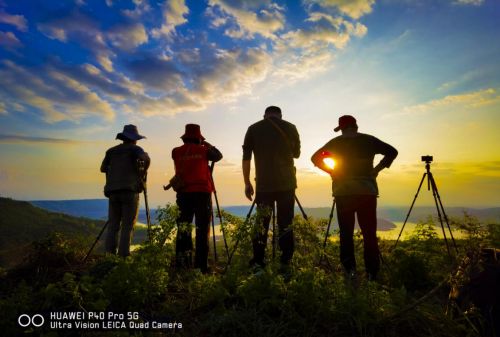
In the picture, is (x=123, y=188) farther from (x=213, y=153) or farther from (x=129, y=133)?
(x=213, y=153)

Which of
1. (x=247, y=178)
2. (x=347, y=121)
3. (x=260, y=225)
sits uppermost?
(x=347, y=121)

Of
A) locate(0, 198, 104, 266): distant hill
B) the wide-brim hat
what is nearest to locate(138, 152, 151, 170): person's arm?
the wide-brim hat

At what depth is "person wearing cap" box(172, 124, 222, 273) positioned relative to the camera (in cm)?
749

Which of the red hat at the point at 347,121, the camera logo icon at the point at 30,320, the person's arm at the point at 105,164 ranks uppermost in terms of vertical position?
the red hat at the point at 347,121

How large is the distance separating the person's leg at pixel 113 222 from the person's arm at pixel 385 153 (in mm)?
6328

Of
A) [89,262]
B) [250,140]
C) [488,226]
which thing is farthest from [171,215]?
[488,226]

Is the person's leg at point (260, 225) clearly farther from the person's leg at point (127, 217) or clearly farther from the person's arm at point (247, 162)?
the person's leg at point (127, 217)

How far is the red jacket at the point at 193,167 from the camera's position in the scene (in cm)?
761

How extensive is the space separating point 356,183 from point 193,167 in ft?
11.9

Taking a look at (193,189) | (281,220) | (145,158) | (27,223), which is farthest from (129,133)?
(27,223)

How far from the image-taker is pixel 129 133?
8.85 metres

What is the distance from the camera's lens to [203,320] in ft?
13.0

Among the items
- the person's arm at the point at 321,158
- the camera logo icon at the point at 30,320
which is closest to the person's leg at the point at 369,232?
the person's arm at the point at 321,158

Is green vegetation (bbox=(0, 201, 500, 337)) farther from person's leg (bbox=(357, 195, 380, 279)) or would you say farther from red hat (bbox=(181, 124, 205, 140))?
red hat (bbox=(181, 124, 205, 140))
